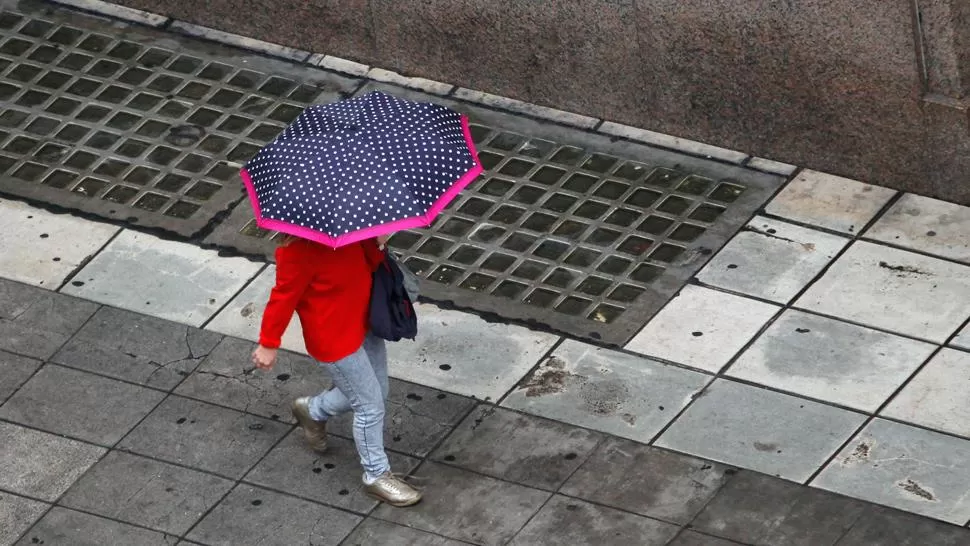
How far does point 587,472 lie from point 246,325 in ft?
6.75

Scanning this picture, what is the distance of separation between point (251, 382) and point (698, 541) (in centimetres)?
240

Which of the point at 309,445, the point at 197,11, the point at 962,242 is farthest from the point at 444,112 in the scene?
the point at 197,11

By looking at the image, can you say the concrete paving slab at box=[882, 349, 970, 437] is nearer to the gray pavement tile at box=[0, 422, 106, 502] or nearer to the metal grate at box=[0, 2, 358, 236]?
the gray pavement tile at box=[0, 422, 106, 502]

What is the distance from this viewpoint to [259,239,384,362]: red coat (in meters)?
7.99

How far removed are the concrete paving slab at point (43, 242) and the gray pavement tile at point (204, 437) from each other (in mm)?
1343

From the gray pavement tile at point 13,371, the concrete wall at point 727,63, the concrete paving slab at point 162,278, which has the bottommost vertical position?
the gray pavement tile at point 13,371

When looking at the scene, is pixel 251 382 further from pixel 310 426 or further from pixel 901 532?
pixel 901 532

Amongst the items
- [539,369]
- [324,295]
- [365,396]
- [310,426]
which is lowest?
[539,369]

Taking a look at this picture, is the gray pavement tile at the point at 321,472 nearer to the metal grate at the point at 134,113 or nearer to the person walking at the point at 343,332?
the person walking at the point at 343,332

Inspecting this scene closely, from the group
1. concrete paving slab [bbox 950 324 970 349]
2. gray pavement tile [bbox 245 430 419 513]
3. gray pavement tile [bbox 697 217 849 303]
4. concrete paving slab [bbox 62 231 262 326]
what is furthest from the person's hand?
concrete paving slab [bbox 950 324 970 349]

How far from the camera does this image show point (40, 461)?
8.93 meters

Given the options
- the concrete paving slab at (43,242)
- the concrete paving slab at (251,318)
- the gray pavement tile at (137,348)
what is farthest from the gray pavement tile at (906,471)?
the concrete paving slab at (43,242)

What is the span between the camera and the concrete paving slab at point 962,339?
30.9 ft

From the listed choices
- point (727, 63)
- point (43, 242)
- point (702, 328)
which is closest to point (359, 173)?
point (702, 328)
